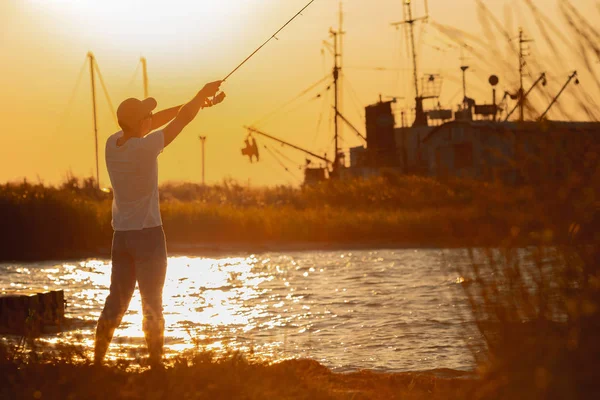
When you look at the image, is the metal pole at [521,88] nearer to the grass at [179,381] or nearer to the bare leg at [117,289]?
the grass at [179,381]

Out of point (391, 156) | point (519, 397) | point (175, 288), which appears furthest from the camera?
point (391, 156)

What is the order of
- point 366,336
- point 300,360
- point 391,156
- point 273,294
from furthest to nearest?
point 391,156 → point 273,294 → point 366,336 → point 300,360

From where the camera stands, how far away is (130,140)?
597cm

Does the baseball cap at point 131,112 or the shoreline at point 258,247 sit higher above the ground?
the baseball cap at point 131,112

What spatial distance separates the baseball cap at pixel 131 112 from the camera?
604cm

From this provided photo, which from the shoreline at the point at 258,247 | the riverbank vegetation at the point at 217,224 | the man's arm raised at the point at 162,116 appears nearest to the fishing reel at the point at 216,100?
the man's arm raised at the point at 162,116

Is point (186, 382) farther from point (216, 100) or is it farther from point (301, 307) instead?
point (301, 307)

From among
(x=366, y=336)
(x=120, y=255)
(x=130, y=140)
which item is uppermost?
(x=130, y=140)

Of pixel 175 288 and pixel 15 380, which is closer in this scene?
pixel 15 380

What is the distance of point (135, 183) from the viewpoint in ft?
19.7

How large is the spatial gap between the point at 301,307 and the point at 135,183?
7096 millimetres

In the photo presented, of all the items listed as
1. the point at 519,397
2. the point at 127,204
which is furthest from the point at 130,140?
the point at 519,397

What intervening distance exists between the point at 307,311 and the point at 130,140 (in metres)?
6.74

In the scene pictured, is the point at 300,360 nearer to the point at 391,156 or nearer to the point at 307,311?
the point at 307,311
